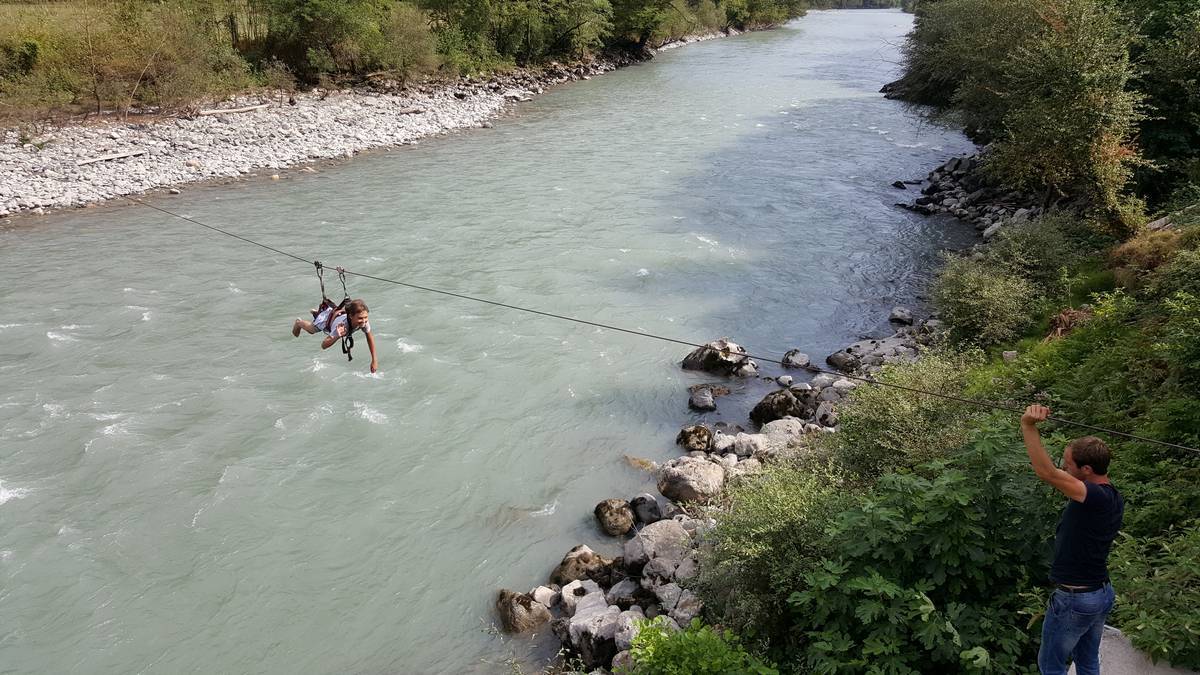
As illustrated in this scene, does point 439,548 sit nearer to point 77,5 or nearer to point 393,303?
point 393,303

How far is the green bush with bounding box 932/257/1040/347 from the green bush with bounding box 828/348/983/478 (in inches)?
123

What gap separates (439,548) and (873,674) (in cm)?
558

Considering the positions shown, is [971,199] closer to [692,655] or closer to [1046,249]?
[1046,249]

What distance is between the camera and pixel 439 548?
29.5 feet

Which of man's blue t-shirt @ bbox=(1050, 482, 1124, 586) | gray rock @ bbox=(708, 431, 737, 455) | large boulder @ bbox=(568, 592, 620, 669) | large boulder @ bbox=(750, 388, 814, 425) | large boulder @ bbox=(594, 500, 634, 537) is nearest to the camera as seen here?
man's blue t-shirt @ bbox=(1050, 482, 1124, 586)

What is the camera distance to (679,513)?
9148 millimetres

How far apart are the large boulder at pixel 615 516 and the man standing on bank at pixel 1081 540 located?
5.25m

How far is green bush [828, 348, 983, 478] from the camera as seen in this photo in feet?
24.8

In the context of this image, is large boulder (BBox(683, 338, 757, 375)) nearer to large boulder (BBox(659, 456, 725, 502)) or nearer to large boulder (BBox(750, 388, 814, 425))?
large boulder (BBox(750, 388, 814, 425))

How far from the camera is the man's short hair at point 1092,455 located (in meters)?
4.38

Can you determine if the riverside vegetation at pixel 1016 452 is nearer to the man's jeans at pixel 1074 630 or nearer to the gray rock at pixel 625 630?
the man's jeans at pixel 1074 630

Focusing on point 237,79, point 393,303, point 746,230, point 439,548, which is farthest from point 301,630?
point 237,79

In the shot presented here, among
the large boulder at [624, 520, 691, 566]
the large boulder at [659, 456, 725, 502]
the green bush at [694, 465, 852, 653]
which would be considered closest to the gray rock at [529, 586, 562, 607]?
the large boulder at [624, 520, 691, 566]

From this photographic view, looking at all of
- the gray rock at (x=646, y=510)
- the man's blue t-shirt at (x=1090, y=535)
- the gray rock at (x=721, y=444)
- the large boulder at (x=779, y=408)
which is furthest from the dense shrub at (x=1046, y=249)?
the man's blue t-shirt at (x=1090, y=535)
